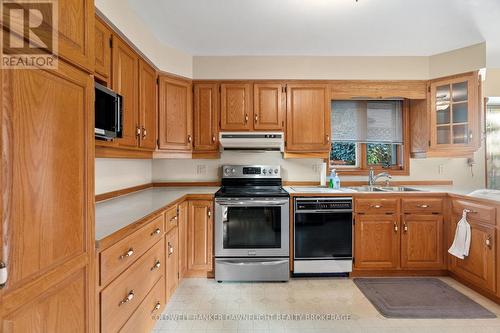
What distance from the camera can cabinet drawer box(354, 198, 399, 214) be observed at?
8.66 ft

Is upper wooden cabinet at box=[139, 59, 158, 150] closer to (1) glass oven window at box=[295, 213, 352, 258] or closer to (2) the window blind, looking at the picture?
(1) glass oven window at box=[295, 213, 352, 258]

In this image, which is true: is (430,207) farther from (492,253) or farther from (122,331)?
(122,331)

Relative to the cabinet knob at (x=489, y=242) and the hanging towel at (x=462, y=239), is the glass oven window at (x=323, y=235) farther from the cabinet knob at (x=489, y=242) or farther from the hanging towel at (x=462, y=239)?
the cabinet knob at (x=489, y=242)

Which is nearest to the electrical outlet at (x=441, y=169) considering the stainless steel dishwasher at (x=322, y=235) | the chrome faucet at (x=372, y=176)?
the chrome faucet at (x=372, y=176)

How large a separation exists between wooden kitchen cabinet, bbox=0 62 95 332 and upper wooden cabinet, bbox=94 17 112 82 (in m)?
0.69

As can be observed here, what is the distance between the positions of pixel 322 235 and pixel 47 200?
234cm

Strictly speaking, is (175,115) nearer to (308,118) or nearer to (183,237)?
(183,237)

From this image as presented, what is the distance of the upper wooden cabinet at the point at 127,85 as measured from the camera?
1.86 metres

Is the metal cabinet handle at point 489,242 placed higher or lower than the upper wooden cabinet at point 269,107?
lower

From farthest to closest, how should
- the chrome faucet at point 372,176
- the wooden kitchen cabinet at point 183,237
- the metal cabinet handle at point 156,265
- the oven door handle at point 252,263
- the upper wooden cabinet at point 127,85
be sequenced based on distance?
the chrome faucet at point 372,176
the oven door handle at point 252,263
the wooden kitchen cabinet at point 183,237
the upper wooden cabinet at point 127,85
the metal cabinet handle at point 156,265

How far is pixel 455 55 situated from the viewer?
278cm

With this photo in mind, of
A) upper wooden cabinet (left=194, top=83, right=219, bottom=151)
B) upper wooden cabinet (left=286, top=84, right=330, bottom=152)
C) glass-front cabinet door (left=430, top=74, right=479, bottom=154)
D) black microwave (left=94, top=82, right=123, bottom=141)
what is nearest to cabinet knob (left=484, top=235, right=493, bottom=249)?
glass-front cabinet door (left=430, top=74, right=479, bottom=154)

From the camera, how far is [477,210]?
2309mm

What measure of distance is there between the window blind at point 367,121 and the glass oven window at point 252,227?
132 centimetres
